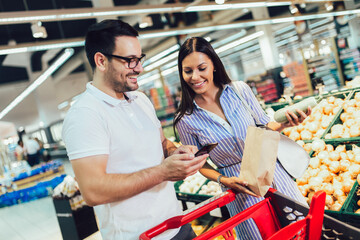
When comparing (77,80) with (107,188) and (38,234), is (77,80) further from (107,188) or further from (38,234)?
(107,188)

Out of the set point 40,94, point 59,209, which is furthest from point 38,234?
point 40,94

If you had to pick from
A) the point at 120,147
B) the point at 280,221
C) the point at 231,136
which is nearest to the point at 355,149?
the point at 231,136

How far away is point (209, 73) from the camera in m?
1.81

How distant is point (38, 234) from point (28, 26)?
25.4 feet

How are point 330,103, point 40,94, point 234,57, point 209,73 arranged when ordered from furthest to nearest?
point 234,57 → point 40,94 → point 330,103 → point 209,73

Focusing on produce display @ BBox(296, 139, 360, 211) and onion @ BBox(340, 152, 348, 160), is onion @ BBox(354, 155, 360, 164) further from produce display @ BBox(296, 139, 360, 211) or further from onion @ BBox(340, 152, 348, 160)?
onion @ BBox(340, 152, 348, 160)

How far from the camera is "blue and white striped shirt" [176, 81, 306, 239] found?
5.59 ft

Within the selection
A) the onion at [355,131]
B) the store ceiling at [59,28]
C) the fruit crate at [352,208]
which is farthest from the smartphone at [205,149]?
the store ceiling at [59,28]

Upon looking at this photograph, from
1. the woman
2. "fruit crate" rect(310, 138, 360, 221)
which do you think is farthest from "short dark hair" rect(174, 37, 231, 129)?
"fruit crate" rect(310, 138, 360, 221)

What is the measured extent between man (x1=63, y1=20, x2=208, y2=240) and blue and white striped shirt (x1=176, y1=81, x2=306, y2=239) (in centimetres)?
46

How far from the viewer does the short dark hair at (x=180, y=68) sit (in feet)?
5.84

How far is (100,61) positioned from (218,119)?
801 mm

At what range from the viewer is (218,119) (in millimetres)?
1735

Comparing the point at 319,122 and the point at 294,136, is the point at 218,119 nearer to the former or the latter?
the point at 294,136
